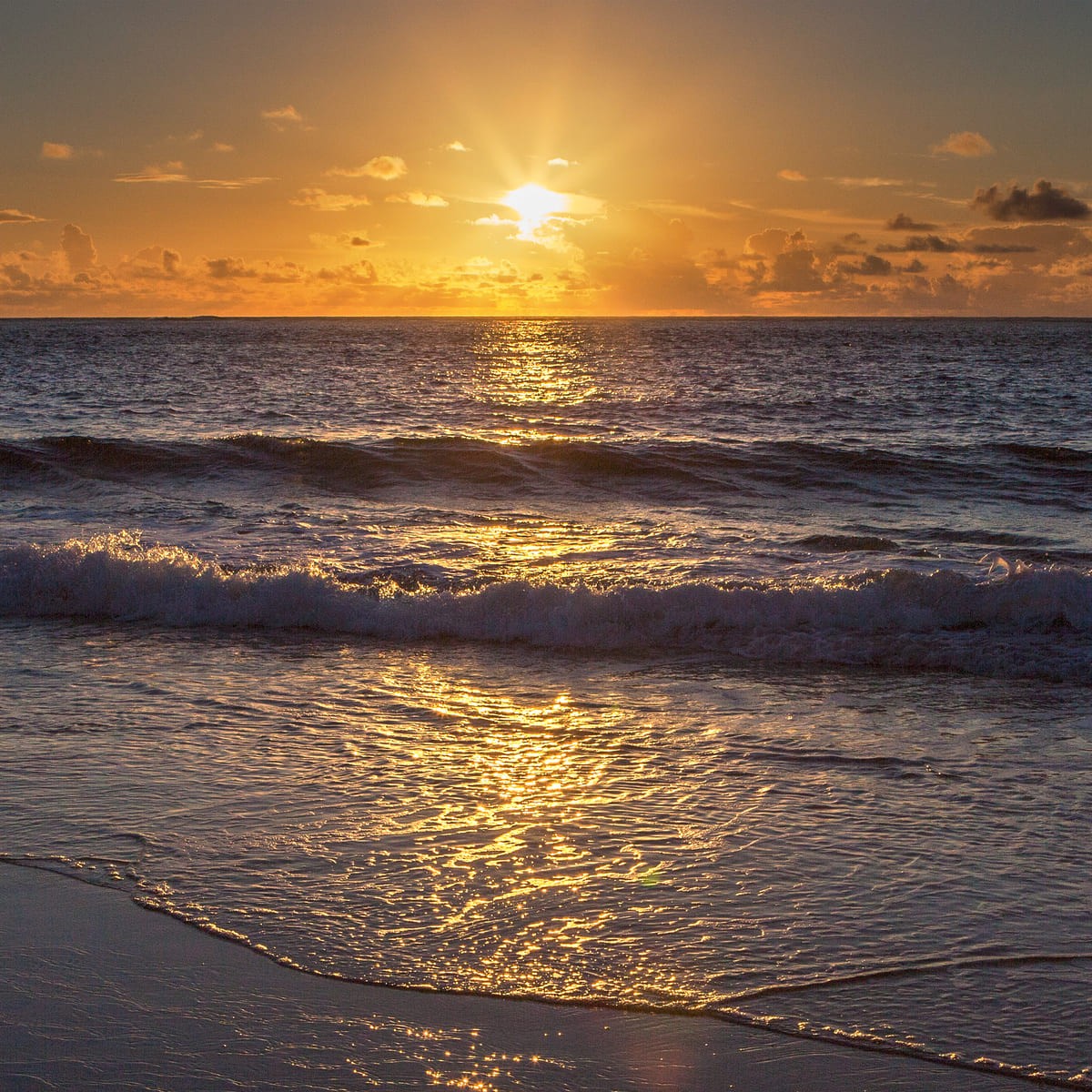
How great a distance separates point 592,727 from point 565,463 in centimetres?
1420

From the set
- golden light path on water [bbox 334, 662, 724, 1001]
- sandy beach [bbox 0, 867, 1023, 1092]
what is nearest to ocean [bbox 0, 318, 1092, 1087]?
golden light path on water [bbox 334, 662, 724, 1001]

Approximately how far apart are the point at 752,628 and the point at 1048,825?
457cm

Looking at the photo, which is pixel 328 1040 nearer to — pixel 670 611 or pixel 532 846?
pixel 532 846

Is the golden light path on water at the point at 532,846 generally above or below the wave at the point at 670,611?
below

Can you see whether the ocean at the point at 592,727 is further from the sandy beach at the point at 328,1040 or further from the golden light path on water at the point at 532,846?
the sandy beach at the point at 328,1040

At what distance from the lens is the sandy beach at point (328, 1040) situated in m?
3.35

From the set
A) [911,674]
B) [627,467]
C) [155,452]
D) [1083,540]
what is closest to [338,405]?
[155,452]

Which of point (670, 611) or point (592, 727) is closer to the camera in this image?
point (592, 727)

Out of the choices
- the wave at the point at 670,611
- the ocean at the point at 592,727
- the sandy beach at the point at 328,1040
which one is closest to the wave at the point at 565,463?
the ocean at the point at 592,727

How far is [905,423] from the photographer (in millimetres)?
28469

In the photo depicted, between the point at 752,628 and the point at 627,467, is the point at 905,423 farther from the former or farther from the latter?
the point at 752,628

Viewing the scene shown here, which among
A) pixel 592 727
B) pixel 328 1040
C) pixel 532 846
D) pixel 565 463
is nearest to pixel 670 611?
pixel 592 727

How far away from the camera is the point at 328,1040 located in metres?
3.55

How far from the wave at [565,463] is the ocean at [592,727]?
0.17 metres
